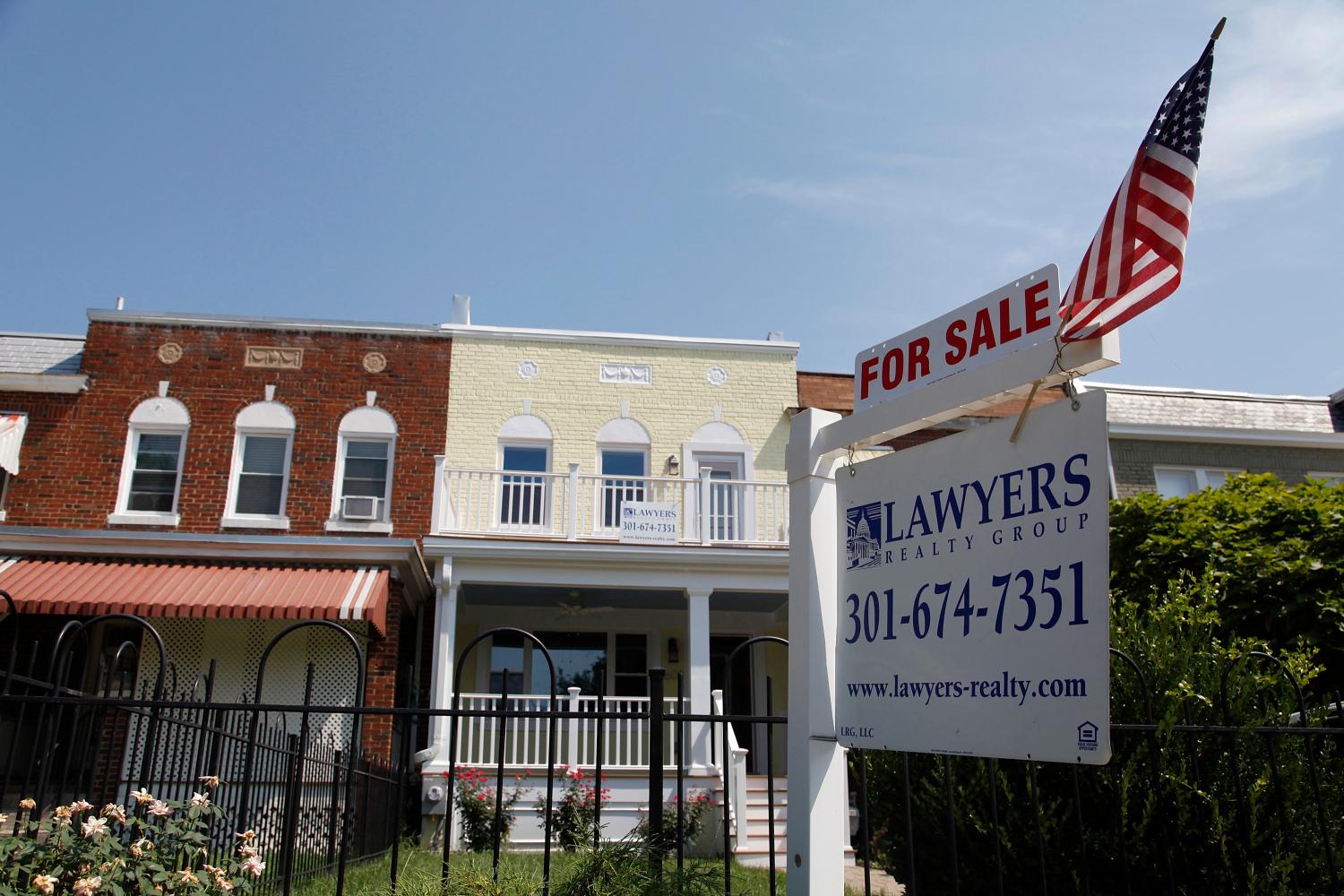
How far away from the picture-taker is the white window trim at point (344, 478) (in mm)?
16109

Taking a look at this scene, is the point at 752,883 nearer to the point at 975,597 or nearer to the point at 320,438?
the point at 975,597

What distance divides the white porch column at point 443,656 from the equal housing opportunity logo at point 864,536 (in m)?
10.6

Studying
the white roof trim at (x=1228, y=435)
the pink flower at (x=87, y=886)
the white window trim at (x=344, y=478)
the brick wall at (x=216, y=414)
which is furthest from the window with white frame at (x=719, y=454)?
the pink flower at (x=87, y=886)

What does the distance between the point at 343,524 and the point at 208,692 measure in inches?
494

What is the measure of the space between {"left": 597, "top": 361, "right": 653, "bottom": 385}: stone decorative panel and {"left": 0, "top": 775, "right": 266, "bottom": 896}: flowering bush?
14.4 meters

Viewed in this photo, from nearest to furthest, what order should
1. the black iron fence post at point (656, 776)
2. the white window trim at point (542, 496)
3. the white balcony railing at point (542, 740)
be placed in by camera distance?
1. the black iron fence post at point (656, 776)
2. the white balcony railing at point (542, 740)
3. the white window trim at point (542, 496)

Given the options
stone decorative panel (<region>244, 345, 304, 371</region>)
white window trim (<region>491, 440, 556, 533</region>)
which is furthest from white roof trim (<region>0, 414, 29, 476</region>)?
white window trim (<region>491, 440, 556, 533</region>)

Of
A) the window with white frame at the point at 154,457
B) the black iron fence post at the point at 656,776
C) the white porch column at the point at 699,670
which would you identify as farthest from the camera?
the window with white frame at the point at 154,457

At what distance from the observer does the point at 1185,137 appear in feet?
8.88

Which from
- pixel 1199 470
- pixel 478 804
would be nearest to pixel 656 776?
pixel 478 804

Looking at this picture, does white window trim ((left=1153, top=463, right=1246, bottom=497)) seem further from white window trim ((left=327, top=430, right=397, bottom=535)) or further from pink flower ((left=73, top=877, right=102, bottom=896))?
pink flower ((left=73, top=877, right=102, bottom=896))

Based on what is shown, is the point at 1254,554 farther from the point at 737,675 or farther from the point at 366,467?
the point at 366,467

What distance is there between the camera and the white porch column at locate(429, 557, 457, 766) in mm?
13352

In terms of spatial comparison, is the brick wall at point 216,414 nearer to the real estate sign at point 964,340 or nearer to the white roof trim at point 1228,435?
the white roof trim at point 1228,435
